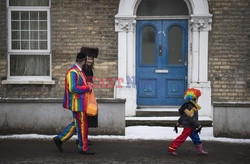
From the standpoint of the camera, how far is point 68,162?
589 cm

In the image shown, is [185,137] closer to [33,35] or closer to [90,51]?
[90,51]

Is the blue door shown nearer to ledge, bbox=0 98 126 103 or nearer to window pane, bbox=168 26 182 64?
window pane, bbox=168 26 182 64

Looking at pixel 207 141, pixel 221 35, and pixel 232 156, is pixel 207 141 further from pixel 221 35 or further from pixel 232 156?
pixel 221 35

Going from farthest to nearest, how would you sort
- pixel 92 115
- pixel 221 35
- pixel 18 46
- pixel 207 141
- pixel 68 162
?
pixel 18 46 < pixel 221 35 < pixel 207 141 < pixel 92 115 < pixel 68 162

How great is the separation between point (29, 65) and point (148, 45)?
331 centimetres

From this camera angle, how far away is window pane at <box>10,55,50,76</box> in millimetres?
10391

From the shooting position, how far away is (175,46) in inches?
405

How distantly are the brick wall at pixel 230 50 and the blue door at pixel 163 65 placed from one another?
2.78 ft

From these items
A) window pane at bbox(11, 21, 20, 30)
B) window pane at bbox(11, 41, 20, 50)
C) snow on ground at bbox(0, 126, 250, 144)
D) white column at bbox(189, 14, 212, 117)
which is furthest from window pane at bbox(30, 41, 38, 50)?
white column at bbox(189, 14, 212, 117)

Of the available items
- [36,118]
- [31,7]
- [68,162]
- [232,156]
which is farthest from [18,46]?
[232,156]

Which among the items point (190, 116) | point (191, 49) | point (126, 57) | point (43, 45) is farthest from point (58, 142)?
point (191, 49)

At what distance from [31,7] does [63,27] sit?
42.9 inches

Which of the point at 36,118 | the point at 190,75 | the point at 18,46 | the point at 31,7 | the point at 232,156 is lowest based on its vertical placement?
the point at 232,156

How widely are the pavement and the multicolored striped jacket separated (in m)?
0.84
